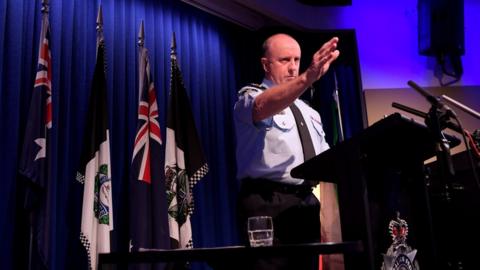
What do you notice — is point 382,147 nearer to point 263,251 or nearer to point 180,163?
point 263,251

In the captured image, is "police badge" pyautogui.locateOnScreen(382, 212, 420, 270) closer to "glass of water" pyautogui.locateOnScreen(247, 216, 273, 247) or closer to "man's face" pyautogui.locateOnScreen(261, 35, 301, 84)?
"glass of water" pyautogui.locateOnScreen(247, 216, 273, 247)

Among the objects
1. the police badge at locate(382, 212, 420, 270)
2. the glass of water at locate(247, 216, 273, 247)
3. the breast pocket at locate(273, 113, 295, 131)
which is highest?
the breast pocket at locate(273, 113, 295, 131)

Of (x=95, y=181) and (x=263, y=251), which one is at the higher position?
(x=95, y=181)

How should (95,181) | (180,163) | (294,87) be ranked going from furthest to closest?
(180,163)
(95,181)
(294,87)

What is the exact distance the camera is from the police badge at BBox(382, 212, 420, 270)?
5.13ft

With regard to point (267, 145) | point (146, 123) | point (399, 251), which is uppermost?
point (146, 123)

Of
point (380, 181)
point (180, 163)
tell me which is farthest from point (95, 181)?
point (380, 181)

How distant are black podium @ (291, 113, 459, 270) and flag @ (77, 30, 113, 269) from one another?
4.97 feet

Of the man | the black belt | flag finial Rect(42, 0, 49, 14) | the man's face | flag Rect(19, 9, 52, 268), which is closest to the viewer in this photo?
the man

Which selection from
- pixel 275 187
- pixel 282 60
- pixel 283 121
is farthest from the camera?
pixel 282 60

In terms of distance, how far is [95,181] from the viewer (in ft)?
9.64

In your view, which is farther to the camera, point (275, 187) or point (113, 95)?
point (113, 95)

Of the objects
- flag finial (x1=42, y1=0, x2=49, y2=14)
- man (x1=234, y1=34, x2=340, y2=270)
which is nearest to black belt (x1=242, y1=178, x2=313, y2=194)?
man (x1=234, y1=34, x2=340, y2=270)

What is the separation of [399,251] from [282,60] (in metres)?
1.09
